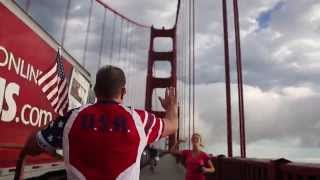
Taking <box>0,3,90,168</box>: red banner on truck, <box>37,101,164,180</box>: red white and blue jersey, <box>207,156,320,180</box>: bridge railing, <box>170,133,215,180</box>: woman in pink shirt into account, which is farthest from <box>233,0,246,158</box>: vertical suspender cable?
<box>37,101,164,180</box>: red white and blue jersey

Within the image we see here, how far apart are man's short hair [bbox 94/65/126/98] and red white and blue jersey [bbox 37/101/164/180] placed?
50 millimetres

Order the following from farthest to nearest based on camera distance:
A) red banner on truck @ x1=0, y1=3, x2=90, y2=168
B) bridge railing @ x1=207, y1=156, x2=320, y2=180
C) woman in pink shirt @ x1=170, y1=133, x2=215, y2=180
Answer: woman in pink shirt @ x1=170, y1=133, x2=215, y2=180 < red banner on truck @ x1=0, y1=3, x2=90, y2=168 < bridge railing @ x1=207, y1=156, x2=320, y2=180

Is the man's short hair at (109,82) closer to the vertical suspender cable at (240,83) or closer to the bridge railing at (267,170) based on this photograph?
the bridge railing at (267,170)

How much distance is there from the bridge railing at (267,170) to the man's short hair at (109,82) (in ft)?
7.49

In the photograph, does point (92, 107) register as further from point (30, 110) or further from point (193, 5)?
point (193, 5)

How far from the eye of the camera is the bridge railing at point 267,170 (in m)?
4.22

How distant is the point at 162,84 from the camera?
4772 centimetres

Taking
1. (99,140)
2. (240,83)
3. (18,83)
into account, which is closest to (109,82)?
(99,140)

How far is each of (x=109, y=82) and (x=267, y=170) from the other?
13.2ft

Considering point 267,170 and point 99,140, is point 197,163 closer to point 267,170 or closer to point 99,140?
point 267,170

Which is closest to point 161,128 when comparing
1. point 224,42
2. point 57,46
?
point 57,46

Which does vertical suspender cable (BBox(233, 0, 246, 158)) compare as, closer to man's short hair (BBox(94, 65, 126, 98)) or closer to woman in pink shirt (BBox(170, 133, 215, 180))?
woman in pink shirt (BBox(170, 133, 215, 180))

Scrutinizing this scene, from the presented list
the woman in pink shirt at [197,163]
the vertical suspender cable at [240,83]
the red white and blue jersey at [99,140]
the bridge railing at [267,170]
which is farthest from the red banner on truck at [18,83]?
the vertical suspender cable at [240,83]

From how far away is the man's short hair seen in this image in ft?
7.29
